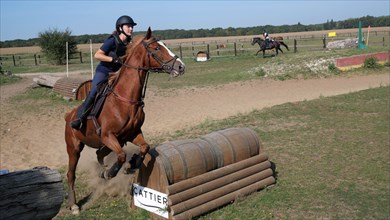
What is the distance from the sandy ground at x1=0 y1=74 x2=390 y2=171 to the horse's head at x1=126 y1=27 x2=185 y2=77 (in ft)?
13.7

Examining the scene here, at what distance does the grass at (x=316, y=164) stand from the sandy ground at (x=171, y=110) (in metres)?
1.35

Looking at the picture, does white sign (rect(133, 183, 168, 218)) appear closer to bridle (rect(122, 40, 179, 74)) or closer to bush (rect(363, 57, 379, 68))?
bridle (rect(122, 40, 179, 74))

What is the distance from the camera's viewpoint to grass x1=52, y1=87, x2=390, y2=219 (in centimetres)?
580

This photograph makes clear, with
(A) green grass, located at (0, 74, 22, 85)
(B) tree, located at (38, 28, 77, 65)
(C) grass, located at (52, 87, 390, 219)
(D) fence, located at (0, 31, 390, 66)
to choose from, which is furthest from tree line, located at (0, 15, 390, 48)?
(C) grass, located at (52, 87, 390, 219)

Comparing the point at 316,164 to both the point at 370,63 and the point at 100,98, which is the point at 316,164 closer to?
the point at 100,98

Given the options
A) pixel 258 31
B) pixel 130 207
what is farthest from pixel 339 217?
pixel 258 31

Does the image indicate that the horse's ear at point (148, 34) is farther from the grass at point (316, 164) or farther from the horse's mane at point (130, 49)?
the grass at point (316, 164)

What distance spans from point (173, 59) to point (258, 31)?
113m

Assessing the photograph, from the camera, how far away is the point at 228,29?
122 meters

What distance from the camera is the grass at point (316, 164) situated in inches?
228

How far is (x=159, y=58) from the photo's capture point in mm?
5246

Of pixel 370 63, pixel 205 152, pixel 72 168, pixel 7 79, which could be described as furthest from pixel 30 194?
pixel 7 79

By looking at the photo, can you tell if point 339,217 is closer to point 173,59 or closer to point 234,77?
point 173,59

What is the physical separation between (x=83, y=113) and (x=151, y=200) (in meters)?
1.59
